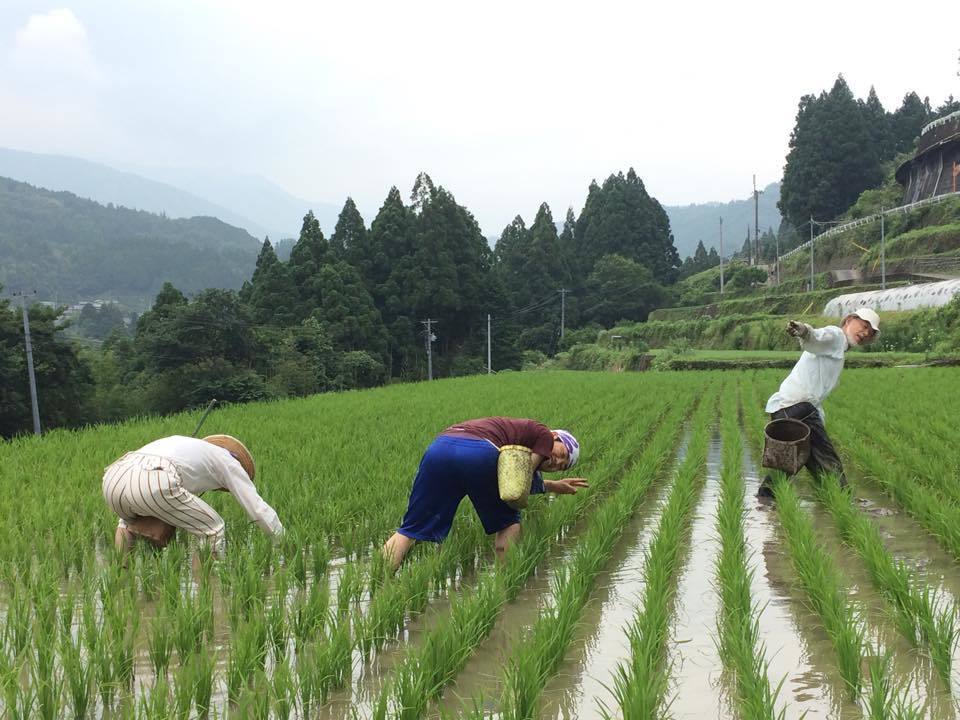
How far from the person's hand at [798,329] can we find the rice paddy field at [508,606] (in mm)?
902

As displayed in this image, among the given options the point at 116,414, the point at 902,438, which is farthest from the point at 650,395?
the point at 116,414

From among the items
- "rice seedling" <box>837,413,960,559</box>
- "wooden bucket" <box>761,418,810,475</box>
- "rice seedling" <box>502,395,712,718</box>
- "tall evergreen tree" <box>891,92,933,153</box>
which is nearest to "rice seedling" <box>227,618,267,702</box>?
"rice seedling" <box>502,395,712,718</box>

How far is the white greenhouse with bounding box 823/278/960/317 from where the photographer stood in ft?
77.5

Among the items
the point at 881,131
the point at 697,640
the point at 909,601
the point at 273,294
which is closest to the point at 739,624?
the point at 697,640

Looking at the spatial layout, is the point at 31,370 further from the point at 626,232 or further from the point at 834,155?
the point at 834,155

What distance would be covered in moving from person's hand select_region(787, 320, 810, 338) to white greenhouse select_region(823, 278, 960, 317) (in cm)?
2111

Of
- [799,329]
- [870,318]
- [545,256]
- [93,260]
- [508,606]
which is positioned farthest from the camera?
[93,260]

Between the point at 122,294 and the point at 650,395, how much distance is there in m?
95.5

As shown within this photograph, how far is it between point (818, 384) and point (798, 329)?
66 centimetres

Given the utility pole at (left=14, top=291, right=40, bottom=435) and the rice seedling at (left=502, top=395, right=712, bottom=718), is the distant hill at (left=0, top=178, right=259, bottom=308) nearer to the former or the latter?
the utility pole at (left=14, top=291, right=40, bottom=435)

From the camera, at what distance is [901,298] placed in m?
25.9

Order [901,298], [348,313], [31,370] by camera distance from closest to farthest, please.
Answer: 1. [31,370]
2. [901,298]
3. [348,313]

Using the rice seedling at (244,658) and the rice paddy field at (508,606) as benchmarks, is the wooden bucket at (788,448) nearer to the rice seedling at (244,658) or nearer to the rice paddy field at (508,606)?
the rice paddy field at (508,606)

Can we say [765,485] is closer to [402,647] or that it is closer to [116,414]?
[402,647]
